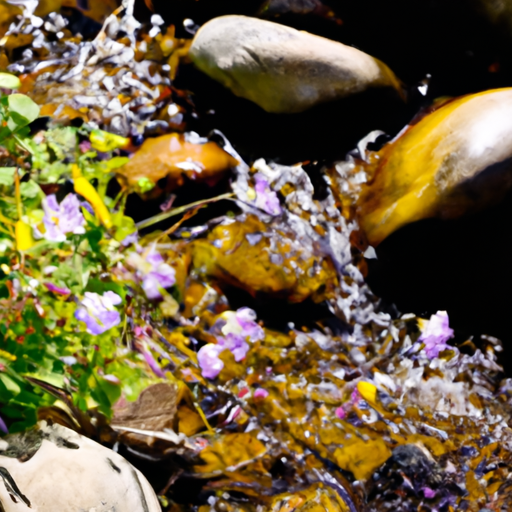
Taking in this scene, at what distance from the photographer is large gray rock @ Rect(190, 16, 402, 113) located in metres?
2.15

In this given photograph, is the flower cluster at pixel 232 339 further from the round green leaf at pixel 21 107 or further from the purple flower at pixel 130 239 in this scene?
the round green leaf at pixel 21 107

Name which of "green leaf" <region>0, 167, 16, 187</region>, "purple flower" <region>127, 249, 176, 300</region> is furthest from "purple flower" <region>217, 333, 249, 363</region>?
"green leaf" <region>0, 167, 16, 187</region>

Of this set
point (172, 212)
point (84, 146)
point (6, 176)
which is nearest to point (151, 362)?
point (172, 212)

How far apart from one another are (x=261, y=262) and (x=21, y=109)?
1.06 m

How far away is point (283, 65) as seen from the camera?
7.06 ft

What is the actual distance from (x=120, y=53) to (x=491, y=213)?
6.24ft

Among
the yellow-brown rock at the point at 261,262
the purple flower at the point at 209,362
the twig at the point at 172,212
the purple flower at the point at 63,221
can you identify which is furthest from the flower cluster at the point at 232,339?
the purple flower at the point at 63,221

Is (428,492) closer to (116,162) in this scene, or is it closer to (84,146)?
(116,162)

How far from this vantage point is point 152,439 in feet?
5.16

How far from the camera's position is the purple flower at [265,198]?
7.39ft

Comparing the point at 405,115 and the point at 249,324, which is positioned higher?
the point at 405,115

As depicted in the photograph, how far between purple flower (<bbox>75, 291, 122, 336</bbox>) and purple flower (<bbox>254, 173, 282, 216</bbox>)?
0.97 m

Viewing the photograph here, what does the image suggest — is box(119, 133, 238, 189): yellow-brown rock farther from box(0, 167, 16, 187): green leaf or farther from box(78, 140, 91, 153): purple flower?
box(0, 167, 16, 187): green leaf

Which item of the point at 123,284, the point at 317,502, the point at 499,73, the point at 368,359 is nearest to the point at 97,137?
the point at 123,284
